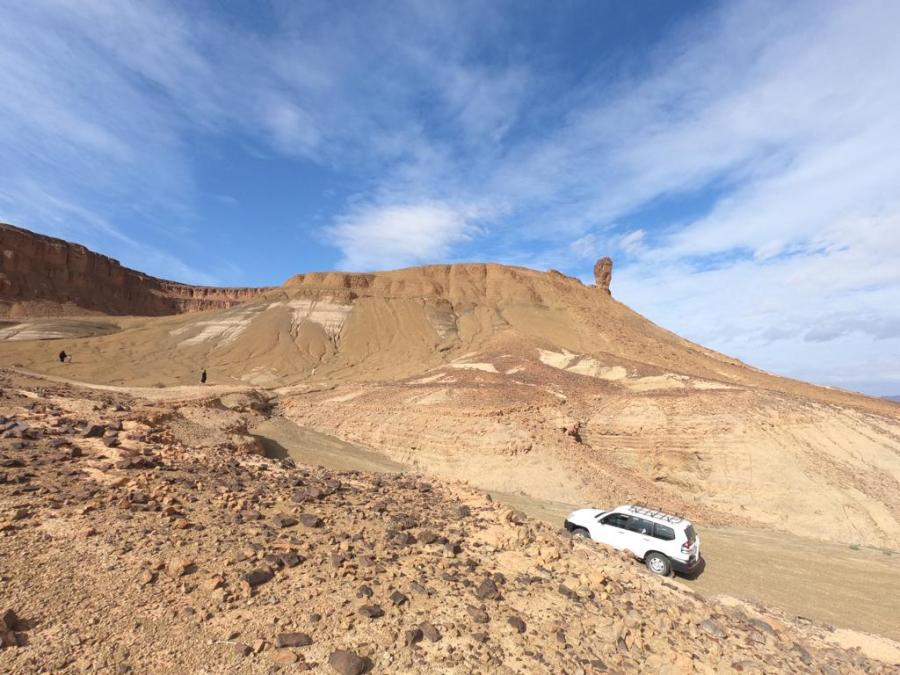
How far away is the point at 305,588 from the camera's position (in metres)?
4.98

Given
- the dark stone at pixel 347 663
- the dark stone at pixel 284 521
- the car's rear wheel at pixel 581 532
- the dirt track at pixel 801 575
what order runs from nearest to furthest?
1. the dark stone at pixel 347 663
2. the dark stone at pixel 284 521
3. the dirt track at pixel 801 575
4. the car's rear wheel at pixel 581 532

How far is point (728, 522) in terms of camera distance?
15.7m

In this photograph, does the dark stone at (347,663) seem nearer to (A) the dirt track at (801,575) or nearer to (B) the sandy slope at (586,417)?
(A) the dirt track at (801,575)

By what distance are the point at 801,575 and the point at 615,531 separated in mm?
4341

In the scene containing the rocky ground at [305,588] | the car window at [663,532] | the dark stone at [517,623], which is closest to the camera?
the rocky ground at [305,588]

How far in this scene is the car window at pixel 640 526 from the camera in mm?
10488

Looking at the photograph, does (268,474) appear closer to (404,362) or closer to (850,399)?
(404,362)

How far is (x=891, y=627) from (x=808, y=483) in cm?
891

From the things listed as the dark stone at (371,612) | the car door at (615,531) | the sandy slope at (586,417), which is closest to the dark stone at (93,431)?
the dark stone at (371,612)

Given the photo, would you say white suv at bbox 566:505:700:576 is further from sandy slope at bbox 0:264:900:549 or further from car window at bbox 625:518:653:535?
sandy slope at bbox 0:264:900:549

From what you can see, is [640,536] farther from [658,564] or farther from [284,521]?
[284,521]

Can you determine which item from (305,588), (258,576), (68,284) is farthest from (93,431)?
(68,284)

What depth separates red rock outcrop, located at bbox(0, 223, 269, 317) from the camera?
73.1 meters

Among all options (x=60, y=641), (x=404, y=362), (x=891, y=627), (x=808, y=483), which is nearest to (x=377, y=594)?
(x=60, y=641)
